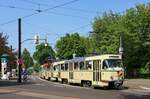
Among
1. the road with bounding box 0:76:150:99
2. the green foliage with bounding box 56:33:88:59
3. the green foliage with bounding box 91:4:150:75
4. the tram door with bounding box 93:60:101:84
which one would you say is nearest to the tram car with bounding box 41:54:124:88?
the tram door with bounding box 93:60:101:84

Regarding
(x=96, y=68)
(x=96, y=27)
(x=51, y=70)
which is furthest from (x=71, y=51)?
(x=96, y=68)

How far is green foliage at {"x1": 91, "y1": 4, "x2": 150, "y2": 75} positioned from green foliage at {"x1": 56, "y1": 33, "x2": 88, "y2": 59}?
35.7m

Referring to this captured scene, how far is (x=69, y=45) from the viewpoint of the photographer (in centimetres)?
11644

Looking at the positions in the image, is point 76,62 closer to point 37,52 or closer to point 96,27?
point 96,27

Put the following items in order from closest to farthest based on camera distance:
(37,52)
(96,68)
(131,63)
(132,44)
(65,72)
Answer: (96,68) → (65,72) → (132,44) → (131,63) → (37,52)

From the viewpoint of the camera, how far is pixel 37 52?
15938 cm

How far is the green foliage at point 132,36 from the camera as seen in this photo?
70.1 m

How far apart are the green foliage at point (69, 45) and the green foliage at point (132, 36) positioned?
35.7m

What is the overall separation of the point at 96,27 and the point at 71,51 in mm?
32338

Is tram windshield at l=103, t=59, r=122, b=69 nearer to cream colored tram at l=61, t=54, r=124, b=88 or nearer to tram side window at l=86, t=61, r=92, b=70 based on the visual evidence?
cream colored tram at l=61, t=54, r=124, b=88

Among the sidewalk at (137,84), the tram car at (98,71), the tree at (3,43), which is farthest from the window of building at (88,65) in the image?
the tree at (3,43)

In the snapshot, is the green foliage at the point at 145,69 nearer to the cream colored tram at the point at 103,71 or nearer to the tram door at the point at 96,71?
the cream colored tram at the point at 103,71

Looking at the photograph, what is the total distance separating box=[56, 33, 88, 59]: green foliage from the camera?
113912 millimetres

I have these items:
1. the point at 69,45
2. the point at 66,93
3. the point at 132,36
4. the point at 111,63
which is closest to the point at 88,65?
the point at 111,63
